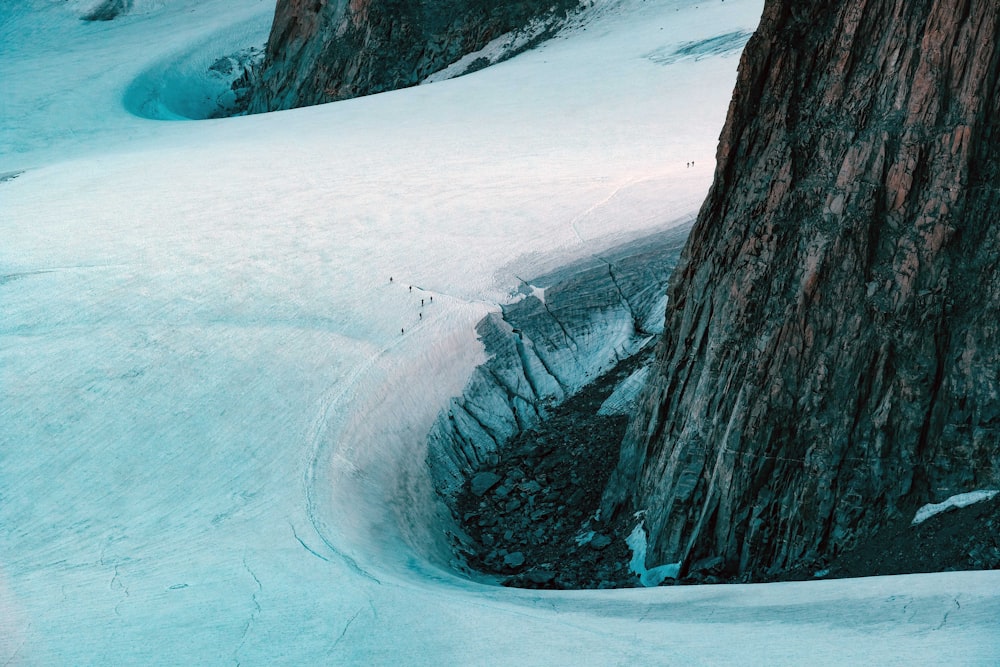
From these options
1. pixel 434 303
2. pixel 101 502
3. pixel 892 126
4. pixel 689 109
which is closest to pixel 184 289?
pixel 434 303

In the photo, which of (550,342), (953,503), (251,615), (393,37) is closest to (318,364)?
(550,342)

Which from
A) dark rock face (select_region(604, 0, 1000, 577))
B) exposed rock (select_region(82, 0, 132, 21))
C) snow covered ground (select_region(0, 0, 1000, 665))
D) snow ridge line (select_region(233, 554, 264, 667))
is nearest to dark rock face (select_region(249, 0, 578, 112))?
A: snow covered ground (select_region(0, 0, 1000, 665))

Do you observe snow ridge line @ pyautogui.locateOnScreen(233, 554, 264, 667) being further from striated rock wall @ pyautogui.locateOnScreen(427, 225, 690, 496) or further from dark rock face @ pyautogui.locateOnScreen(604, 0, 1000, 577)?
dark rock face @ pyautogui.locateOnScreen(604, 0, 1000, 577)

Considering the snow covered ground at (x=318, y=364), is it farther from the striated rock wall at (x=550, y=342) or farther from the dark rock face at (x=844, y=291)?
the dark rock face at (x=844, y=291)

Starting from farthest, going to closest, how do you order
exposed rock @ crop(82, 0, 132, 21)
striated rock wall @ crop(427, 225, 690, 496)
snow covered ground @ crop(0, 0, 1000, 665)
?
exposed rock @ crop(82, 0, 132, 21)
striated rock wall @ crop(427, 225, 690, 496)
snow covered ground @ crop(0, 0, 1000, 665)

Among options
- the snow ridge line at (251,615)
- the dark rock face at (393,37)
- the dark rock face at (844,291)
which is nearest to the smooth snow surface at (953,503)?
the dark rock face at (844,291)
